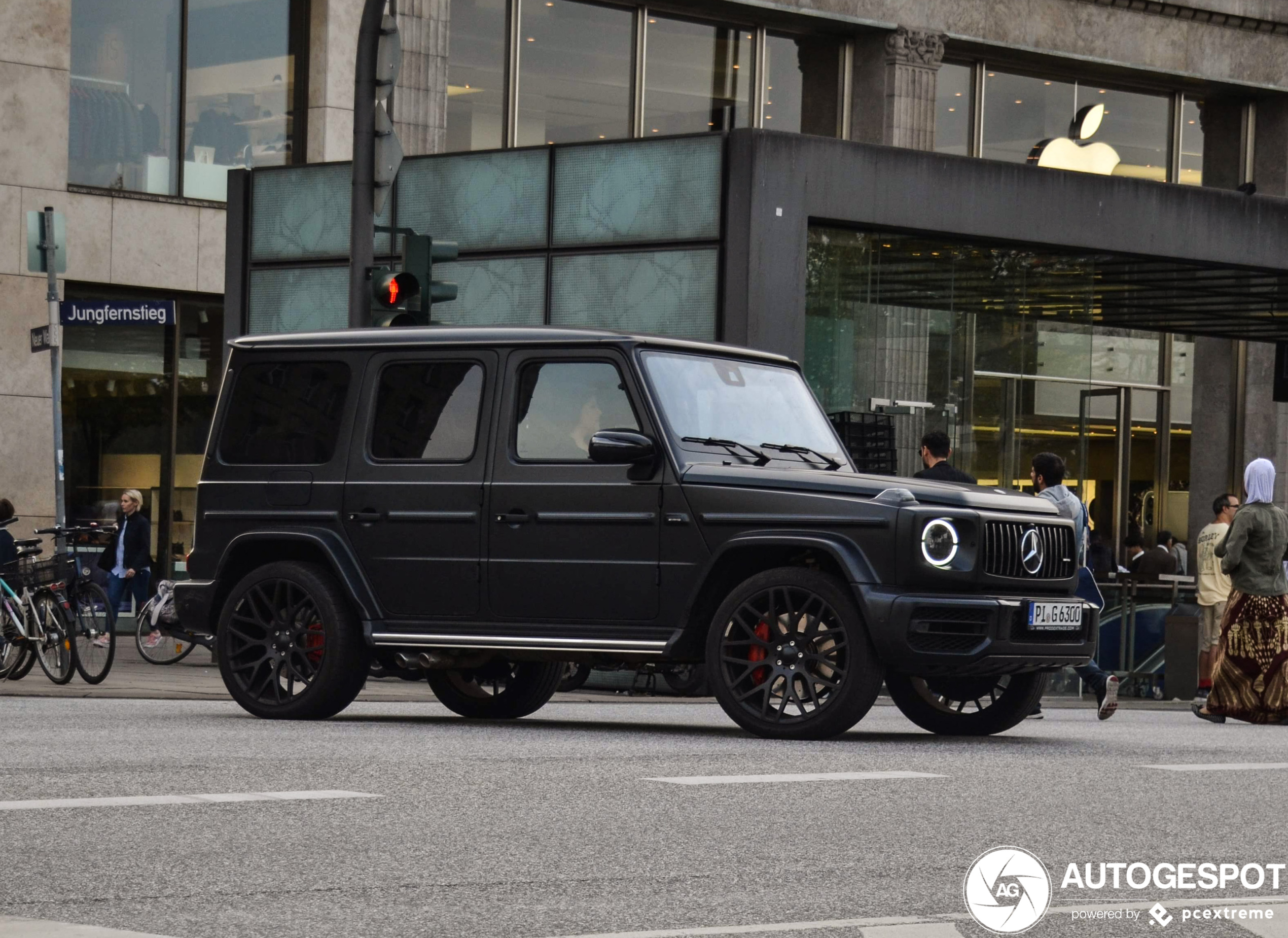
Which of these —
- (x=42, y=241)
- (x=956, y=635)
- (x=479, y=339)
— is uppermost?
(x=42, y=241)

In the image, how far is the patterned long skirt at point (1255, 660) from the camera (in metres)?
15.1

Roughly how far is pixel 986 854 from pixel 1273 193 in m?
30.4

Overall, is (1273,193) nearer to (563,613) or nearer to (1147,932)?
(563,613)

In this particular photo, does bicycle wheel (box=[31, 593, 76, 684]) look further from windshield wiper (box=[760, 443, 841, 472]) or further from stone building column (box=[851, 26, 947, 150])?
stone building column (box=[851, 26, 947, 150])

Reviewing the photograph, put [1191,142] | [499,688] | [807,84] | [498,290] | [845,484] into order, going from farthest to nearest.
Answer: [1191,142] < [807,84] < [498,290] < [499,688] < [845,484]

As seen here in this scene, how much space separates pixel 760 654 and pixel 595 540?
1012 millimetres

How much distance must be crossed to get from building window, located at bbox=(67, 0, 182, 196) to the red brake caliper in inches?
663

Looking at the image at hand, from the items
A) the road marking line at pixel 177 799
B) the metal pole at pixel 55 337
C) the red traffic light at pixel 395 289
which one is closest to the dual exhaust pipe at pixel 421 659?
the road marking line at pixel 177 799

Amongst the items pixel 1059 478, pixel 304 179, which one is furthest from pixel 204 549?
pixel 304 179

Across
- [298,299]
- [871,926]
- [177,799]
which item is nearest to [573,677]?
[298,299]

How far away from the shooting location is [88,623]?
16.6 m

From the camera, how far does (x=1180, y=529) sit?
35219 mm

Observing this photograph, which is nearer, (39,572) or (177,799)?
(177,799)

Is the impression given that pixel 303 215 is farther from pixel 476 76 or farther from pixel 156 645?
pixel 476 76
